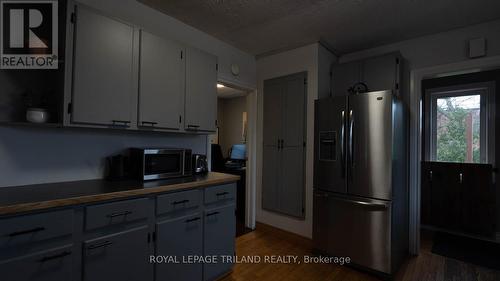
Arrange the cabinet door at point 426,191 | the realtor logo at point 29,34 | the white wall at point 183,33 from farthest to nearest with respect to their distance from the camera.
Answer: the cabinet door at point 426,191 < the white wall at point 183,33 < the realtor logo at point 29,34

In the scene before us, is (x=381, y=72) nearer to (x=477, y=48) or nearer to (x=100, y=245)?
(x=477, y=48)

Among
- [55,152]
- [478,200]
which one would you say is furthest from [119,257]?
[478,200]

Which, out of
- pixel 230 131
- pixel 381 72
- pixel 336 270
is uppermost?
pixel 381 72

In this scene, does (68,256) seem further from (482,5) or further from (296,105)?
(482,5)

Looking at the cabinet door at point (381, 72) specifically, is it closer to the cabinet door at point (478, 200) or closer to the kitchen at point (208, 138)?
the kitchen at point (208, 138)

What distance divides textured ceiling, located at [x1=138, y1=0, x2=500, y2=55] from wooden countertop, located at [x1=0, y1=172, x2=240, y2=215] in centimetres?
168

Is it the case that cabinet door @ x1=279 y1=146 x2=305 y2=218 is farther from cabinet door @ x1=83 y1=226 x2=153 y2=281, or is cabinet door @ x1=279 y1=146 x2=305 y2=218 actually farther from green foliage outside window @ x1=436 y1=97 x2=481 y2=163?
green foliage outside window @ x1=436 y1=97 x2=481 y2=163

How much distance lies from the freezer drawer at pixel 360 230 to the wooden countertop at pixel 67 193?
1.50 meters

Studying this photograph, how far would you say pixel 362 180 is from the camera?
7.39 ft

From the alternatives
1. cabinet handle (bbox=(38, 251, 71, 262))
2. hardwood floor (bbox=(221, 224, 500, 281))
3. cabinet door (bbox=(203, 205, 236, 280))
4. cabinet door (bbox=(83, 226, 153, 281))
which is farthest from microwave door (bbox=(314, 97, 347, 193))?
cabinet handle (bbox=(38, 251, 71, 262))

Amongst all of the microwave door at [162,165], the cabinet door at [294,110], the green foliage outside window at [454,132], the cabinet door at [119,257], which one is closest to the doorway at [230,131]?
the cabinet door at [294,110]

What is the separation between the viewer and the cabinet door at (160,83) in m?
1.87

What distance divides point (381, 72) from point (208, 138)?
218 cm

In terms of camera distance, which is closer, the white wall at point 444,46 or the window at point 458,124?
the white wall at point 444,46
